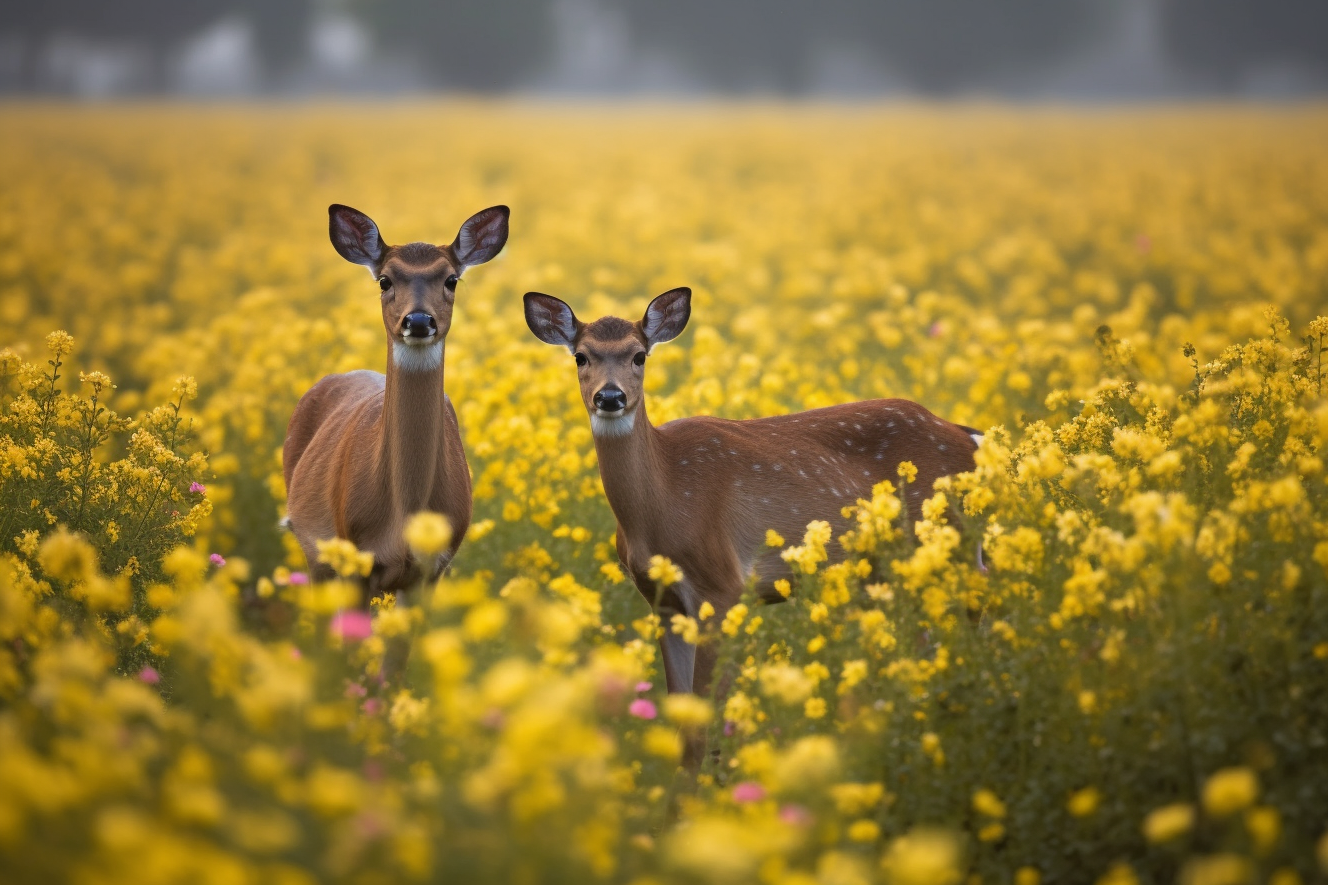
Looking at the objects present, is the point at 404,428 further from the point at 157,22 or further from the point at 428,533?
the point at 157,22

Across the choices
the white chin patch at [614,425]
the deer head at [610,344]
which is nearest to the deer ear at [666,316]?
the deer head at [610,344]

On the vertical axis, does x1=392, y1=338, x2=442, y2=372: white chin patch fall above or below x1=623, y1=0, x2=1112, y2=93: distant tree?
below

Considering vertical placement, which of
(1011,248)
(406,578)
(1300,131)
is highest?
(1300,131)

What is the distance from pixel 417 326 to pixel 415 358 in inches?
9.1

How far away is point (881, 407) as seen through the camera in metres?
6.80

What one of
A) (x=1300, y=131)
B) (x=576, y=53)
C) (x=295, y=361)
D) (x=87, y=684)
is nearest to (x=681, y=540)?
(x=87, y=684)

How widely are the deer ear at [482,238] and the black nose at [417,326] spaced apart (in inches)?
30.0

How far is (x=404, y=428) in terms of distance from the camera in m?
5.80

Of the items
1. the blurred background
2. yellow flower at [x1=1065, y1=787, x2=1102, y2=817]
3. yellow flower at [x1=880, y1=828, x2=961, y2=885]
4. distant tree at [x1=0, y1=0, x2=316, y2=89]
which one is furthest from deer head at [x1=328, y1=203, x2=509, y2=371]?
the blurred background

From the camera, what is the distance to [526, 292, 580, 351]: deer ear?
20.2 ft

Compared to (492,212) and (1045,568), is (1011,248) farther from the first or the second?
(1045,568)

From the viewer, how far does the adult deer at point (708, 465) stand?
5801mm

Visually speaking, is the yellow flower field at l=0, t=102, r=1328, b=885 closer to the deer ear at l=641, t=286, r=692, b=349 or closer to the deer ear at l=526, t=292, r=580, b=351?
the deer ear at l=526, t=292, r=580, b=351

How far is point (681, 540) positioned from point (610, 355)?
0.90 metres
